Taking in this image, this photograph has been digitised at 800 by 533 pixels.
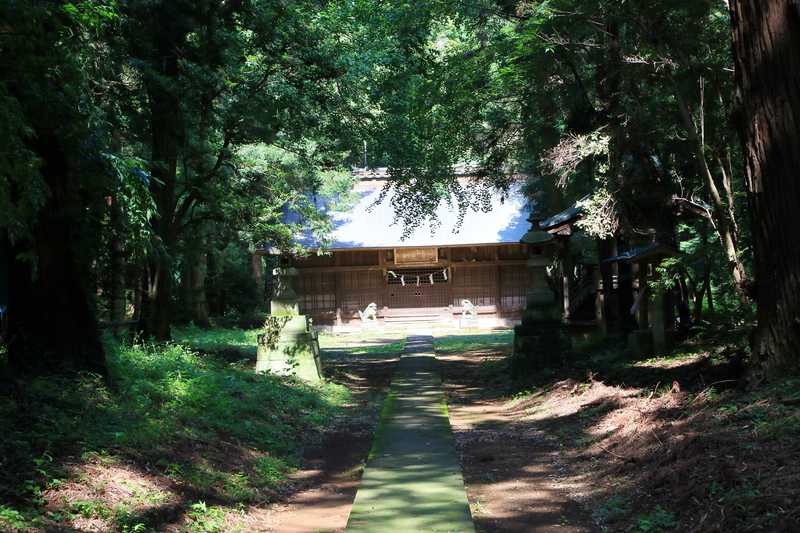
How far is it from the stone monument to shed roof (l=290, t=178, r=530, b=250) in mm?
14944

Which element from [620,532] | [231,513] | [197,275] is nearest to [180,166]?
[197,275]

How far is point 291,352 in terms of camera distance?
14742 mm

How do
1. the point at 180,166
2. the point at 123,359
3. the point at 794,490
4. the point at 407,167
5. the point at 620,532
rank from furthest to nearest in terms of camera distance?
the point at 180,166
the point at 407,167
the point at 123,359
the point at 620,532
the point at 794,490

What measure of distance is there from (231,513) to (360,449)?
10.9 ft

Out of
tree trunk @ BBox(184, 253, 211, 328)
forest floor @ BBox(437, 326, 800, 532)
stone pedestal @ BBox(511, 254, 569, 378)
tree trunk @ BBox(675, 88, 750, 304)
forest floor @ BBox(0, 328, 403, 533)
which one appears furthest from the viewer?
tree trunk @ BBox(184, 253, 211, 328)

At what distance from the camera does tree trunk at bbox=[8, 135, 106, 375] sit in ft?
26.4

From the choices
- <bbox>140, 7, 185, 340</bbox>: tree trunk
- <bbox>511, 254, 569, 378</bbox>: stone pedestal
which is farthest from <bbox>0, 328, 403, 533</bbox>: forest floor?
<bbox>511, 254, 569, 378</bbox>: stone pedestal

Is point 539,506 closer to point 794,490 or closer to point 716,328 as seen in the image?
point 794,490

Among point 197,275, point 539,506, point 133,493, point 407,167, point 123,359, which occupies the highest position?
point 407,167

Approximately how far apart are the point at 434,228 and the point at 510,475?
74.0 ft

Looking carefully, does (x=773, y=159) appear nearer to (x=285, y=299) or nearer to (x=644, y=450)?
(x=644, y=450)

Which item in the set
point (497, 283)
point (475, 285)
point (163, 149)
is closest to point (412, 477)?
point (163, 149)

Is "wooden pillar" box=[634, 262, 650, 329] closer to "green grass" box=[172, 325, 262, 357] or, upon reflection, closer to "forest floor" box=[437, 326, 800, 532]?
"forest floor" box=[437, 326, 800, 532]

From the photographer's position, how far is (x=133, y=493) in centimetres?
582
